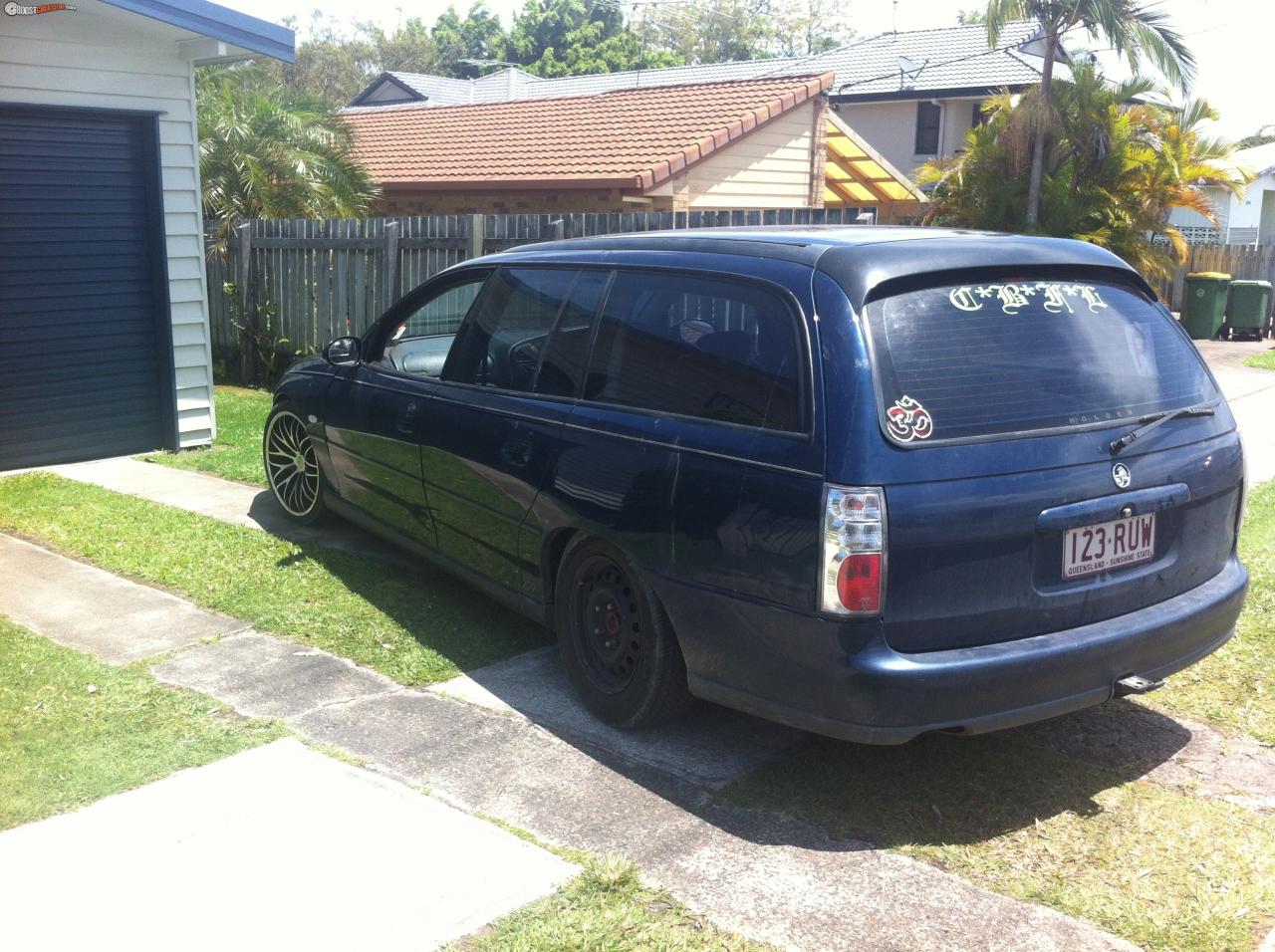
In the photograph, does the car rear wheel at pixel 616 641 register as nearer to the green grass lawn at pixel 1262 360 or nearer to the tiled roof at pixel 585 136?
the tiled roof at pixel 585 136

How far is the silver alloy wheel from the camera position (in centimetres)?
702

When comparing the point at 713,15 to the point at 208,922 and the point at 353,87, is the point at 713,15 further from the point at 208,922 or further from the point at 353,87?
the point at 208,922

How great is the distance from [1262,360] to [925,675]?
15.8 m

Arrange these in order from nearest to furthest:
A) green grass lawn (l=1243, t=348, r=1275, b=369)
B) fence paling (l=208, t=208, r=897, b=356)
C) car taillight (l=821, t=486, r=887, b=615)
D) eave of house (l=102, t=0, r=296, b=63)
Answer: car taillight (l=821, t=486, r=887, b=615), eave of house (l=102, t=0, r=296, b=63), fence paling (l=208, t=208, r=897, b=356), green grass lawn (l=1243, t=348, r=1275, b=369)

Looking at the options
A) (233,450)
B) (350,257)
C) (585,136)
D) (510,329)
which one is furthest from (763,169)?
(510,329)

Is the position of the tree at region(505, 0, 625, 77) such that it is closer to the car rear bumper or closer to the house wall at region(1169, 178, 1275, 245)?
the house wall at region(1169, 178, 1275, 245)

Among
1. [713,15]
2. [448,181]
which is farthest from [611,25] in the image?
[448,181]

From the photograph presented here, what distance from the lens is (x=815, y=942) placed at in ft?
10.8

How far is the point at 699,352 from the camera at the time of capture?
4.28 metres

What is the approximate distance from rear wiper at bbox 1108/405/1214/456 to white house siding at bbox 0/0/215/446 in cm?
738

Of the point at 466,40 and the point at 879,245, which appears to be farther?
the point at 466,40

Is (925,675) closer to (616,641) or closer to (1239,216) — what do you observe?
(616,641)

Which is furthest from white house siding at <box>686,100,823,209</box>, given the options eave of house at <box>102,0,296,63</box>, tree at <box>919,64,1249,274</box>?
eave of house at <box>102,0,296,63</box>

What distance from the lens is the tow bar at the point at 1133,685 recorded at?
396 centimetres
